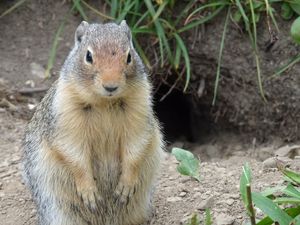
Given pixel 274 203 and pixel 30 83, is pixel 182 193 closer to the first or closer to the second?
pixel 274 203

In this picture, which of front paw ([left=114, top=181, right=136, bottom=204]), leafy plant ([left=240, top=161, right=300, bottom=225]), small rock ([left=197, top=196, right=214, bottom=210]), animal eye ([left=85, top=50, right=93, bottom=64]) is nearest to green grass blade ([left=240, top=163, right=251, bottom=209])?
leafy plant ([left=240, top=161, right=300, bottom=225])

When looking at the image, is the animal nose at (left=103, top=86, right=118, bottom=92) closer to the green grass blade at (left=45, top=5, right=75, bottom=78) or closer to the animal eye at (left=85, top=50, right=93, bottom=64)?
the animal eye at (left=85, top=50, right=93, bottom=64)

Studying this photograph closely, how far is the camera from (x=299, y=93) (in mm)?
6406

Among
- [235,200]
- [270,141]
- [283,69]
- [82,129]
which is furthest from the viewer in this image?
[270,141]

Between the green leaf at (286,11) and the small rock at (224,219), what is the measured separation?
242 cm

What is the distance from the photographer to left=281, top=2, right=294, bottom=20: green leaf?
20.6 feet

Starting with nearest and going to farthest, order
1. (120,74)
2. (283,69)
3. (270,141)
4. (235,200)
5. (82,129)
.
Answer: (120,74) < (82,129) < (235,200) < (283,69) < (270,141)

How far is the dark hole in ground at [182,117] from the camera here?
757cm

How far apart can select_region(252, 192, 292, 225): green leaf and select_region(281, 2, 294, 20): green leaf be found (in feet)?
9.04

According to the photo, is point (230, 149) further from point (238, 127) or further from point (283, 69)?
point (283, 69)

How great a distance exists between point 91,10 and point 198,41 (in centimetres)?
103

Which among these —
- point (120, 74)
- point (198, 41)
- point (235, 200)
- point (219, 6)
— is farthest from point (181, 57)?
point (120, 74)

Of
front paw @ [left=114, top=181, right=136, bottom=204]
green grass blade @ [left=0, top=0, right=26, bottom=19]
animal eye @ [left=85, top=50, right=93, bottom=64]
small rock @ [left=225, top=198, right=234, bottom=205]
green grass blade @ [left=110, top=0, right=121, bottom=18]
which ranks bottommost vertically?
small rock @ [left=225, top=198, right=234, bottom=205]

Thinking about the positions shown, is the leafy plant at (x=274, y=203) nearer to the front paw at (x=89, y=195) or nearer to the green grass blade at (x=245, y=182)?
the green grass blade at (x=245, y=182)
